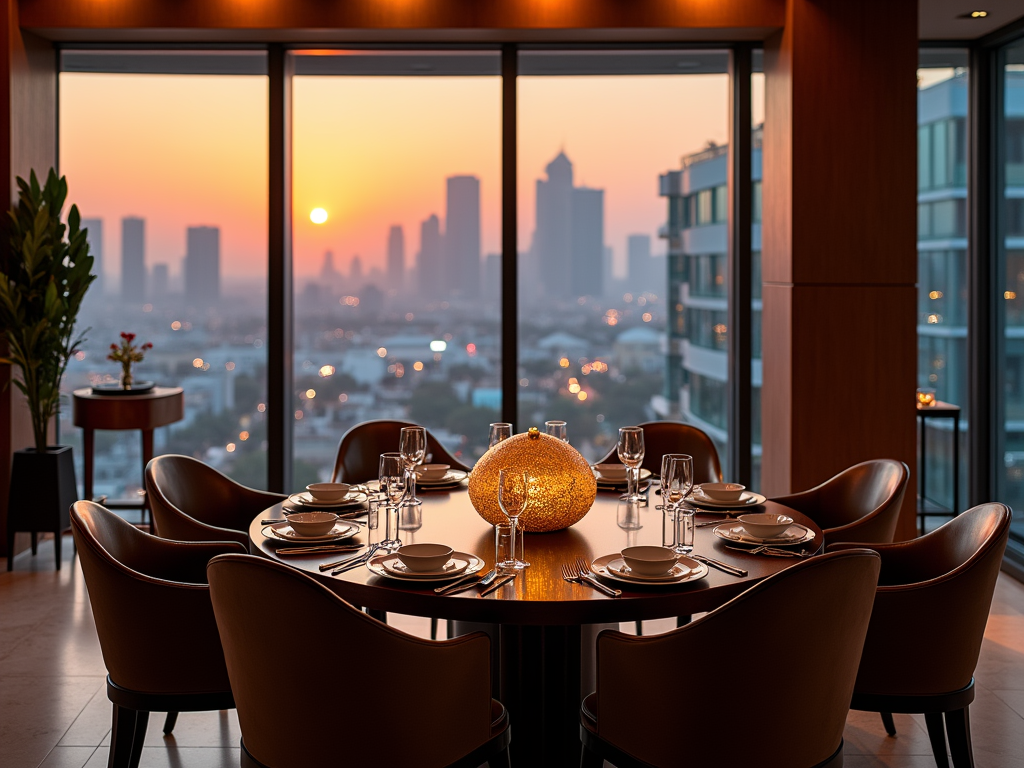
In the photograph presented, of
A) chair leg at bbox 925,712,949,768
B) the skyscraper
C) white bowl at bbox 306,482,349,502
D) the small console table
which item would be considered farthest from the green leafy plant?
chair leg at bbox 925,712,949,768

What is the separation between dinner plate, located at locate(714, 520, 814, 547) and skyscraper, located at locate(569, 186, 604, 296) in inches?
123

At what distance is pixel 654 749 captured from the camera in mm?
2178

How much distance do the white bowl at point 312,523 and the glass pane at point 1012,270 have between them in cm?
404

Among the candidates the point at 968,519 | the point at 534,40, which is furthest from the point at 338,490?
the point at 534,40

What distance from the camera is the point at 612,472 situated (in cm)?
370

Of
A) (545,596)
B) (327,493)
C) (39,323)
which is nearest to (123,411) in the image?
(39,323)

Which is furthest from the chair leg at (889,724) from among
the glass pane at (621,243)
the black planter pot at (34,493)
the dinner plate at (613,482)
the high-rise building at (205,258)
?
the high-rise building at (205,258)

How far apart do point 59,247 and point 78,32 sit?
124 centimetres

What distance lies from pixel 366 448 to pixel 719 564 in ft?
7.10

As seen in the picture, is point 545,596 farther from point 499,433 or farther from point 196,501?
point 196,501

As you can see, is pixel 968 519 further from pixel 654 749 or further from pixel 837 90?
pixel 837 90

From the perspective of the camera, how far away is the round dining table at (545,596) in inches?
88.7

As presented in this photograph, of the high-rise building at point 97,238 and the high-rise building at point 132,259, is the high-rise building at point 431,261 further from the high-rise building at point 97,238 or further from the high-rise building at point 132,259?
the high-rise building at point 97,238

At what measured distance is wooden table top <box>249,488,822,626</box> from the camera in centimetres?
224
